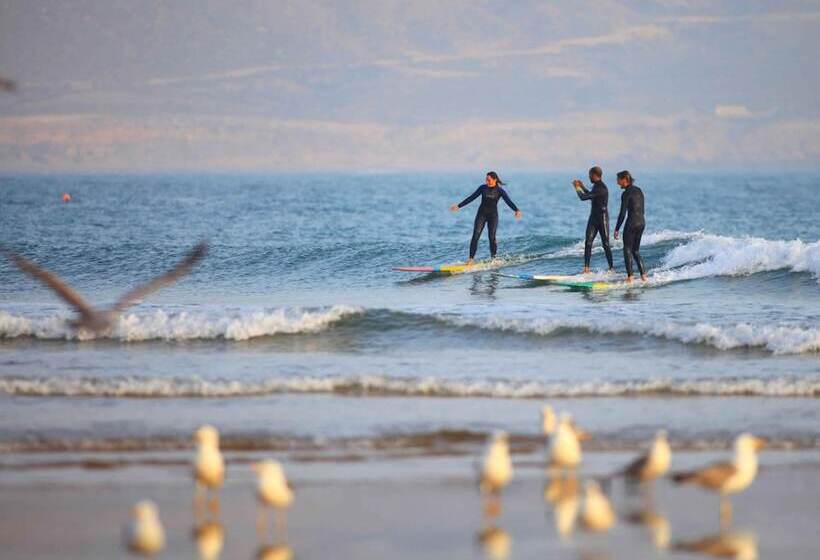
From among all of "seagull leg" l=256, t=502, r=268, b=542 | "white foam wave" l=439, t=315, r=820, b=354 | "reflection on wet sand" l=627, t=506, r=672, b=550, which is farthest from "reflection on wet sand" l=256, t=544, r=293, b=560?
"white foam wave" l=439, t=315, r=820, b=354

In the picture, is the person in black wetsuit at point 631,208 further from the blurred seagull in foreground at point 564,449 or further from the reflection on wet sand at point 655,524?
the reflection on wet sand at point 655,524

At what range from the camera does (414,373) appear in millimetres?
14766

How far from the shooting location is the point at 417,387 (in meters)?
13.7

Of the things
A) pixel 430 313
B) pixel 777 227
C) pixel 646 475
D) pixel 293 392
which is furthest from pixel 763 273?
pixel 777 227

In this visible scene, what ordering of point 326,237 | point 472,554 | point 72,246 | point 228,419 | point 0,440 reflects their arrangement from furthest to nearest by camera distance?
1. point 326,237
2. point 72,246
3. point 228,419
4. point 0,440
5. point 472,554

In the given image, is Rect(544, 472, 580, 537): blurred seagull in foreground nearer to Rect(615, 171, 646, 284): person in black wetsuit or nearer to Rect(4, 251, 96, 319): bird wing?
Rect(4, 251, 96, 319): bird wing

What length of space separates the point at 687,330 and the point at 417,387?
4.39 m

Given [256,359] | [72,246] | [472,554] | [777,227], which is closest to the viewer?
[472,554]

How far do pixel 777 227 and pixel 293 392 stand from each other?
3710 cm

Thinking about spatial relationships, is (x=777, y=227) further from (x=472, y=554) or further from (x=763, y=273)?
(x=472, y=554)

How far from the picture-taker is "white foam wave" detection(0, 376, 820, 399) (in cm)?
1355

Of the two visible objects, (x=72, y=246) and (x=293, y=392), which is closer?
(x=293, y=392)

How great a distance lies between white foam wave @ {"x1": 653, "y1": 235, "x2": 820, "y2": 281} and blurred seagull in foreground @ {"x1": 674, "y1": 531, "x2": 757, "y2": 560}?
48.4 ft

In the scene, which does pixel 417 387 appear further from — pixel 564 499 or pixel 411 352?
pixel 564 499
